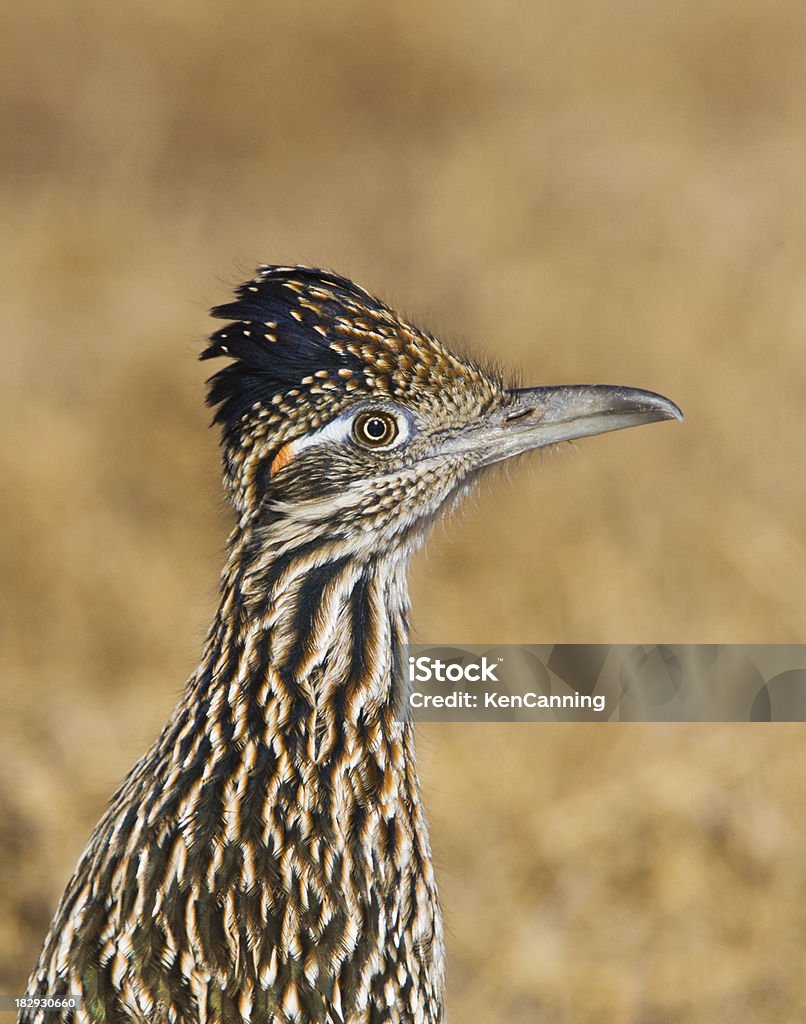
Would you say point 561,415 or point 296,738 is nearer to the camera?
point 296,738

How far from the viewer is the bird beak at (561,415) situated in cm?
224

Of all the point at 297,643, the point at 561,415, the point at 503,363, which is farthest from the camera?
the point at 503,363

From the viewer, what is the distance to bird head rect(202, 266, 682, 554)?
7.04 feet

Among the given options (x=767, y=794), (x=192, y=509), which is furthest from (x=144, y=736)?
(x=767, y=794)

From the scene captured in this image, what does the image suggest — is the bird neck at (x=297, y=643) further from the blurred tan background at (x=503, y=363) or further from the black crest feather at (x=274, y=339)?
the blurred tan background at (x=503, y=363)

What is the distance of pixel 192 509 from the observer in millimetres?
5230

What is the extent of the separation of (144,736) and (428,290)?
2213mm

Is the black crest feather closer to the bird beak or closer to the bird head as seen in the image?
the bird head

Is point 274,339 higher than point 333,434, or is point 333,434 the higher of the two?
point 274,339

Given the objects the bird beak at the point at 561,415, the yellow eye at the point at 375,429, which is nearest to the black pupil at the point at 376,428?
the yellow eye at the point at 375,429

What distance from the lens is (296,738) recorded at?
2.15 m

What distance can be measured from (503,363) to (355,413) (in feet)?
8.11

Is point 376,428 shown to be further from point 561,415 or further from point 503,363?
point 503,363

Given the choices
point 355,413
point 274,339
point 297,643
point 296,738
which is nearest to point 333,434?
point 355,413
